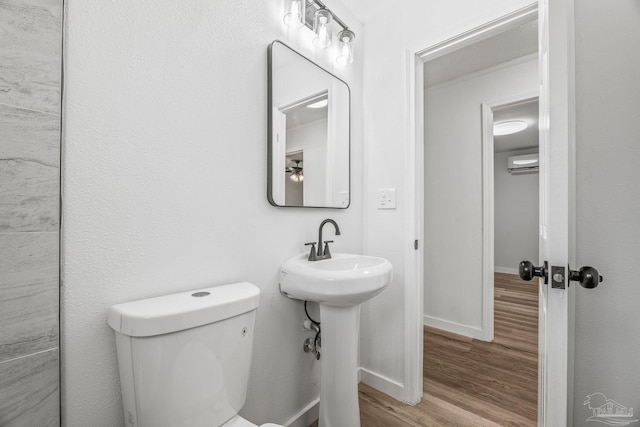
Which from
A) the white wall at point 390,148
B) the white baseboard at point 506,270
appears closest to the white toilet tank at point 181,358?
the white wall at point 390,148

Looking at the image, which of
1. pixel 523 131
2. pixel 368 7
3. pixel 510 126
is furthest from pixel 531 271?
pixel 523 131

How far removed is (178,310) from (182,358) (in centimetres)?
13

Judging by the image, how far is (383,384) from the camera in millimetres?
1645

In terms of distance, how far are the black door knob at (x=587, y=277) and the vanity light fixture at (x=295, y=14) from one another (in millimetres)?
1451

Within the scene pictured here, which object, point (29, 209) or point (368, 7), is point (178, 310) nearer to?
point (29, 209)

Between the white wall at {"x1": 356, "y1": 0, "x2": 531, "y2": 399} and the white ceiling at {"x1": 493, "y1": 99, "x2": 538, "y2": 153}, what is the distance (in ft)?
4.15

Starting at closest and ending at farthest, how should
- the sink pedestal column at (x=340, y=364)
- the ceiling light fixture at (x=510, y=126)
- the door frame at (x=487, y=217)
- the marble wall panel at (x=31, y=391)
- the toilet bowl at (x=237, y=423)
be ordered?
the marble wall panel at (x=31, y=391) → the toilet bowl at (x=237, y=423) → the sink pedestal column at (x=340, y=364) → the door frame at (x=487, y=217) → the ceiling light fixture at (x=510, y=126)

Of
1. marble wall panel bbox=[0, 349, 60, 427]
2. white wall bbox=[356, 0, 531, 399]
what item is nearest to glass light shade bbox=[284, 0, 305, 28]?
white wall bbox=[356, 0, 531, 399]

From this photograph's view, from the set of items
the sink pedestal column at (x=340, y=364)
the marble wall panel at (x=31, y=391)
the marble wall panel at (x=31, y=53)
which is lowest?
the sink pedestal column at (x=340, y=364)

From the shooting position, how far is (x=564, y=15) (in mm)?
702

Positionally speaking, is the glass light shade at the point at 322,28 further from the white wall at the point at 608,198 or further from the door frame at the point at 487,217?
the door frame at the point at 487,217

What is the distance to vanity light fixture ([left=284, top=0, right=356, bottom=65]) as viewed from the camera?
128 centimetres

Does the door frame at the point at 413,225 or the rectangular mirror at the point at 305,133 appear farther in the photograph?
the door frame at the point at 413,225

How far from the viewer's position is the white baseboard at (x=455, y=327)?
2.34m
